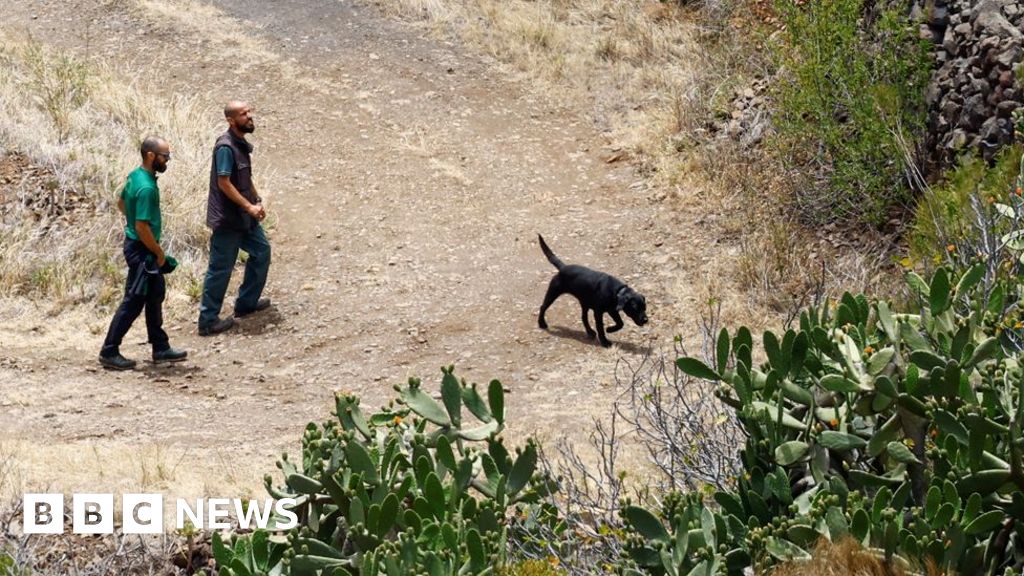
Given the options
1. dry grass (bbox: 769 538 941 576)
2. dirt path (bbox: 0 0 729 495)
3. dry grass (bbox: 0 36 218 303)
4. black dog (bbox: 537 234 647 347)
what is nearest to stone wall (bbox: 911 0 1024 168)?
dirt path (bbox: 0 0 729 495)

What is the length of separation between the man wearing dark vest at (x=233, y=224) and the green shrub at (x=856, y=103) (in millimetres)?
4706

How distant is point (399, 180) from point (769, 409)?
9352mm

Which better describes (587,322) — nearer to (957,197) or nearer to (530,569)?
(957,197)

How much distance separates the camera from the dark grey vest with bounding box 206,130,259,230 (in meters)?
9.78

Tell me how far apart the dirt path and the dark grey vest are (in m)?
0.90

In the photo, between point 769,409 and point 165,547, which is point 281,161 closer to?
point 165,547

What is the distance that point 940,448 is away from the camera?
12.9 ft

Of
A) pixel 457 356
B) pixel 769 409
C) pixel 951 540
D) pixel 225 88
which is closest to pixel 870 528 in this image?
pixel 951 540

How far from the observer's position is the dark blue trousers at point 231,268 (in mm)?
10047

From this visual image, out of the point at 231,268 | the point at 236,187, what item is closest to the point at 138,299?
the point at 231,268

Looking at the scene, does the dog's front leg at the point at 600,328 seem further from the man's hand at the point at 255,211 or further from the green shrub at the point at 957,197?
the man's hand at the point at 255,211

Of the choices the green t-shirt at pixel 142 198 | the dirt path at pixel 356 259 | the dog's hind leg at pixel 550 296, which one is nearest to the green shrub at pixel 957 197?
the dirt path at pixel 356 259

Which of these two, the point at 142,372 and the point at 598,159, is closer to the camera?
the point at 142,372

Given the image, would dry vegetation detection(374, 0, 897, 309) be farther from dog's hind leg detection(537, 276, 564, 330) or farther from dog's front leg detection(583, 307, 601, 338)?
dog's hind leg detection(537, 276, 564, 330)
